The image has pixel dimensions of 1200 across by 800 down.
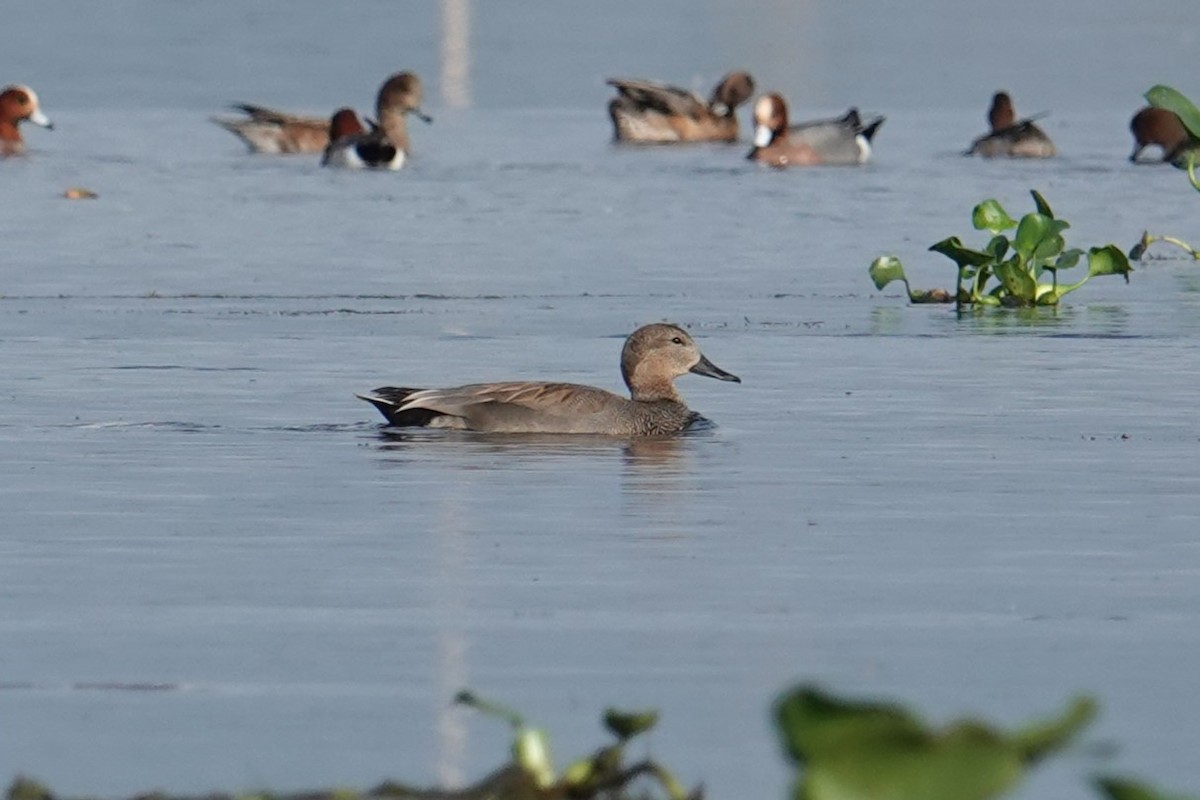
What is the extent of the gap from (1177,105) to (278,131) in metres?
21.2

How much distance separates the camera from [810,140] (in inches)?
1324

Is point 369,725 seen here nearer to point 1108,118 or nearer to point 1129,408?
point 1129,408

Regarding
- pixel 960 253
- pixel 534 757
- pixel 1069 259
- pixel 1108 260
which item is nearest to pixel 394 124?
pixel 960 253

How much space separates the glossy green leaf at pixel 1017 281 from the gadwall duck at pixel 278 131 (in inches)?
663

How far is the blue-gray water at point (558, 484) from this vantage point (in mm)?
7109

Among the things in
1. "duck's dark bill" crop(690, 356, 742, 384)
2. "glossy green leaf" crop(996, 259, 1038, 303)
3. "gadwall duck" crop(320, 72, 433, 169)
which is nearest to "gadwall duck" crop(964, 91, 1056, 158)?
"gadwall duck" crop(320, 72, 433, 169)

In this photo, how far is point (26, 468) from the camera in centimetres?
1160

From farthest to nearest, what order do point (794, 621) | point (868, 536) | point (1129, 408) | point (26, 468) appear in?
point (1129, 408), point (26, 468), point (868, 536), point (794, 621)

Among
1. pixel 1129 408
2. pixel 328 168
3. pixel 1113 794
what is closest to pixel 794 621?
pixel 1113 794

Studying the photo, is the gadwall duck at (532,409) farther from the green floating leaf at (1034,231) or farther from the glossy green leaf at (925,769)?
the glossy green leaf at (925,769)

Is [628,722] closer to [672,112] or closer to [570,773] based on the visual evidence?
[570,773]

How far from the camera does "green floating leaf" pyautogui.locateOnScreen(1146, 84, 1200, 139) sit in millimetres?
14727

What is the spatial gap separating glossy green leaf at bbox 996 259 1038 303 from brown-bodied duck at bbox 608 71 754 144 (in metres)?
18.0

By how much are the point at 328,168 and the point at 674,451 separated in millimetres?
21204
